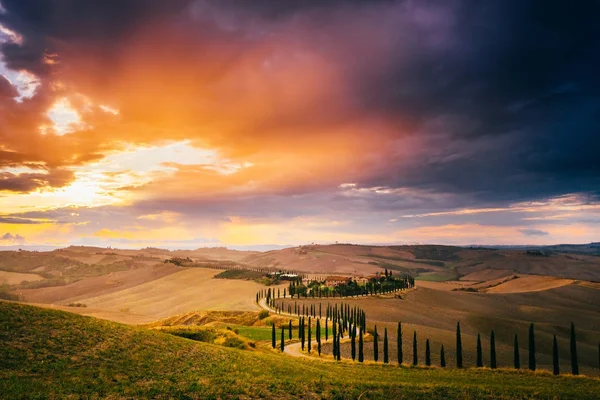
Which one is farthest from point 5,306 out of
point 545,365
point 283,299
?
point 283,299

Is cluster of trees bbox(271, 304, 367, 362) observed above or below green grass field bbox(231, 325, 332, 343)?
above

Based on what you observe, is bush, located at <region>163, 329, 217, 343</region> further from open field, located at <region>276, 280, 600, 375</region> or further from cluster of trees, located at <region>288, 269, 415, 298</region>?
cluster of trees, located at <region>288, 269, 415, 298</region>

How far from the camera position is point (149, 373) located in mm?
32656

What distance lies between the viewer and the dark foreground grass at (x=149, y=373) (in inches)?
1102

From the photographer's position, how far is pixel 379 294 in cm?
16312

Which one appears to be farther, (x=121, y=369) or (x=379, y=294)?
(x=379, y=294)

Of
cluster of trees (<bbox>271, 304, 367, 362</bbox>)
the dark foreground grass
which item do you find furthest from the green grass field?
the dark foreground grass

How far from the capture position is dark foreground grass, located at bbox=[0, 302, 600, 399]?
2800 cm

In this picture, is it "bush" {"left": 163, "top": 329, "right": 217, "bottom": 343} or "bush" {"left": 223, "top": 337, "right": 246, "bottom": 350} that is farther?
"bush" {"left": 163, "top": 329, "right": 217, "bottom": 343}

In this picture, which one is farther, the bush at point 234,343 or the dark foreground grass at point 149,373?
the bush at point 234,343

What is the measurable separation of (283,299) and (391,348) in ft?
275

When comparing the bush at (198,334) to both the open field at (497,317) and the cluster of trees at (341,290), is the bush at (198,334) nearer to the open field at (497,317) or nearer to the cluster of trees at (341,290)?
the open field at (497,317)

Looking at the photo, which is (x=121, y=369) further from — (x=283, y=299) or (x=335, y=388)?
(x=283, y=299)

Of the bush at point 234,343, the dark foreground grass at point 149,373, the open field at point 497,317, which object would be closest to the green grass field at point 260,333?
the bush at point 234,343
